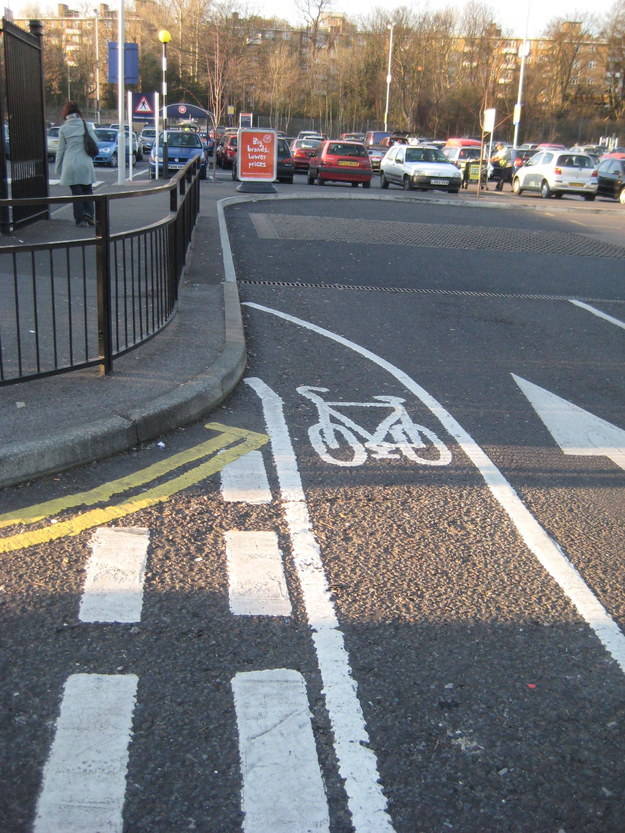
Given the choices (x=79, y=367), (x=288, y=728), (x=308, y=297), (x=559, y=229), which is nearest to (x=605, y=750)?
(x=288, y=728)

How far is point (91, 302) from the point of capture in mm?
8484

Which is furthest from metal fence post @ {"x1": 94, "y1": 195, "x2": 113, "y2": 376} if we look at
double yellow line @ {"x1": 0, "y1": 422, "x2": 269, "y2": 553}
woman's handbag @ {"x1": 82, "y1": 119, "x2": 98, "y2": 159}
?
woman's handbag @ {"x1": 82, "y1": 119, "x2": 98, "y2": 159}

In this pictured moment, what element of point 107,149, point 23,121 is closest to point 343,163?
point 107,149

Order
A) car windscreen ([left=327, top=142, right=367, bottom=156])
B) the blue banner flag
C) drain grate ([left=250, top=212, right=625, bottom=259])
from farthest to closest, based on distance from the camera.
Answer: car windscreen ([left=327, top=142, right=367, bottom=156])
the blue banner flag
drain grate ([left=250, top=212, right=625, bottom=259])

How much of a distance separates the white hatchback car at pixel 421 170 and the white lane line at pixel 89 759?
30870mm

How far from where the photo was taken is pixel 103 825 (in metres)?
2.41

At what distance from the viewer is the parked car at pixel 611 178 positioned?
114ft

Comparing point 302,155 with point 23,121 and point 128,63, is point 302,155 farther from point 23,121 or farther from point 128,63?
point 23,121

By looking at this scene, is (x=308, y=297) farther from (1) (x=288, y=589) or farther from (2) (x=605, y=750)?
(2) (x=605, y=750)

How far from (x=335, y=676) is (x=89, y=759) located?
91cm

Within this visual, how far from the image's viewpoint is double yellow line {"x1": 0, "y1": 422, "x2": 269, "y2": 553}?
420cm

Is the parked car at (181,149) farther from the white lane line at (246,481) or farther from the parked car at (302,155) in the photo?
the white lane line at (246,481)

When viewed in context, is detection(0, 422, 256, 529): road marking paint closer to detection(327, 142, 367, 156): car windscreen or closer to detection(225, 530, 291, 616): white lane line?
detection(225, 530, 291, 616): white lane line

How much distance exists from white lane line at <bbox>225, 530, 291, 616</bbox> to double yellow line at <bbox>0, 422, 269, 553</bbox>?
63 cm
